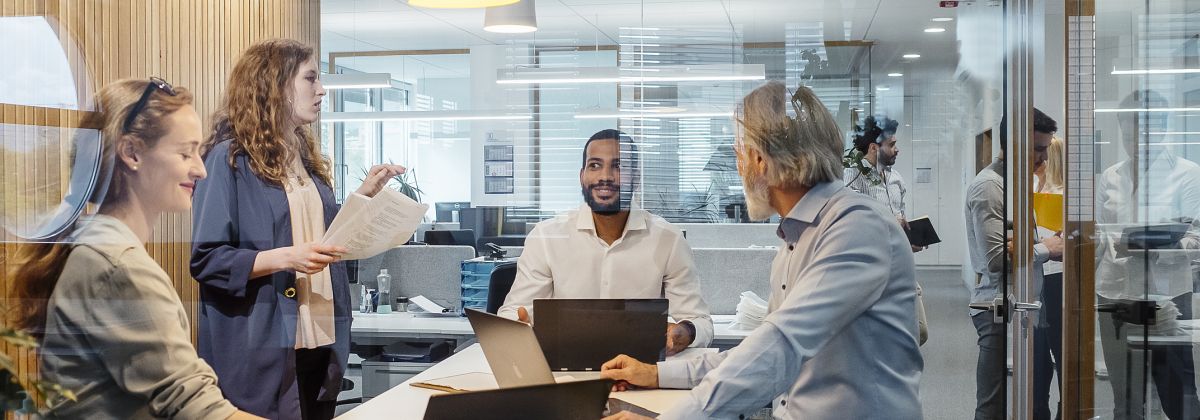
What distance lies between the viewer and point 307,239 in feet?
9.23

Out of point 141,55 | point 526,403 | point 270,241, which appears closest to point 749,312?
point 270,241

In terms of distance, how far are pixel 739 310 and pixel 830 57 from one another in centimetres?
82

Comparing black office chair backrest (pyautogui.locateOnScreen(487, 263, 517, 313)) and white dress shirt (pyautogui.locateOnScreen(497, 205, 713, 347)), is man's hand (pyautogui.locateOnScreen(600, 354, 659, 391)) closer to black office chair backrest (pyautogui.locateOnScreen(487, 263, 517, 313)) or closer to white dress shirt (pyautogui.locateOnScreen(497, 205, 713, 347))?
white dress shirt (pyautogui.locateOnScreen(497, 205, 713, 347))

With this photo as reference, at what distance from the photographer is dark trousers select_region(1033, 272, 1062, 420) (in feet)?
9.74

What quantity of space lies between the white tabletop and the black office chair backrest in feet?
0.36

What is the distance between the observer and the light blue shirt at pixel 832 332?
1.78m

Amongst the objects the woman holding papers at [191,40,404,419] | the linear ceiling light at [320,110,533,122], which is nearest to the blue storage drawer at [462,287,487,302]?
the woman holding papers at [191,40,404,419]

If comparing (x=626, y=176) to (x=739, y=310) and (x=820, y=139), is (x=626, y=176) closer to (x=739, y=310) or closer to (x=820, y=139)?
(x=739, y=310)

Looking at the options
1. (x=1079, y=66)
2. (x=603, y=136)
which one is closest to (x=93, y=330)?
(x=603, y=136)

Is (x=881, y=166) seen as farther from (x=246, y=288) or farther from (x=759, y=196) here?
(x=246, y=288)

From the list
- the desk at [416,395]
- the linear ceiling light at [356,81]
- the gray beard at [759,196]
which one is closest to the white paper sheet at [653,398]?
the desk at [416,395]

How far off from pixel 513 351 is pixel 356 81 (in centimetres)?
126

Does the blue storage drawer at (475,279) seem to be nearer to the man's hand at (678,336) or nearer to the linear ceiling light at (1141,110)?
the man's hand at (678,336)

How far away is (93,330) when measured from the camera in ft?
8.06
